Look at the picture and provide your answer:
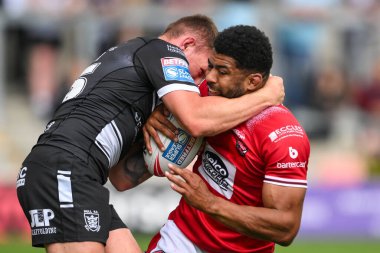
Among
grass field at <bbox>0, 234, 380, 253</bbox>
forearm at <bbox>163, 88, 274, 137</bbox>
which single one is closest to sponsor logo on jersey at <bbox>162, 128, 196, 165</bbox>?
forearm at <bbox>163, 88, 274, 137</bbox>

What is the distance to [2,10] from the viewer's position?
52.2 ft

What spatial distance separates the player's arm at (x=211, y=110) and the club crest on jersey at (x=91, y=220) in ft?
2.77

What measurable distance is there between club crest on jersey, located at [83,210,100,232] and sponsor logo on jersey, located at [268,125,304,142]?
1.28 meters

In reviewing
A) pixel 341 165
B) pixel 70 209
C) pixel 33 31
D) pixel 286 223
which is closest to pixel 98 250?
pixel 70 209

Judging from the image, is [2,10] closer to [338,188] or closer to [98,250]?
[338,188]

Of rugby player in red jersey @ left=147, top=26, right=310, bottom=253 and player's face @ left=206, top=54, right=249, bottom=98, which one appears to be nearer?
rugby player in red jersey @ left=147, top=26, right=310, bottom=253

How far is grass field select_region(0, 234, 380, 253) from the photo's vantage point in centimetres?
1289

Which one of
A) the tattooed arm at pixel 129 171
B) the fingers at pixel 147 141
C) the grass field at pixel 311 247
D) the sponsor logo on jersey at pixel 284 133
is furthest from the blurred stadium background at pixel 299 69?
the sponsor logo on jersey at pixel 284 133

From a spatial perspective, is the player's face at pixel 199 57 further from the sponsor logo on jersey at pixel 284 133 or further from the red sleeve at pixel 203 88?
the sponsor logo on jersey at pixel 284 133

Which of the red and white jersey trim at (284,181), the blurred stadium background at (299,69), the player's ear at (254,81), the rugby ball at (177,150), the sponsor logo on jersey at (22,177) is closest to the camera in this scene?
the red and white jersey trim at (284,181)

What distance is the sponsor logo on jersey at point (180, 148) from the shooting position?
650 cm

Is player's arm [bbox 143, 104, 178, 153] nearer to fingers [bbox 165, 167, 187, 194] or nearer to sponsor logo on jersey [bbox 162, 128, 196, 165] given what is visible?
sponsor logo on jersey [bbox 162, 128, 196, 165]

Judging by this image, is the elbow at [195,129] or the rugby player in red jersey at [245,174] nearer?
the rugby player in red jersey at [245,174]

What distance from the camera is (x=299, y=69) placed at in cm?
1720
